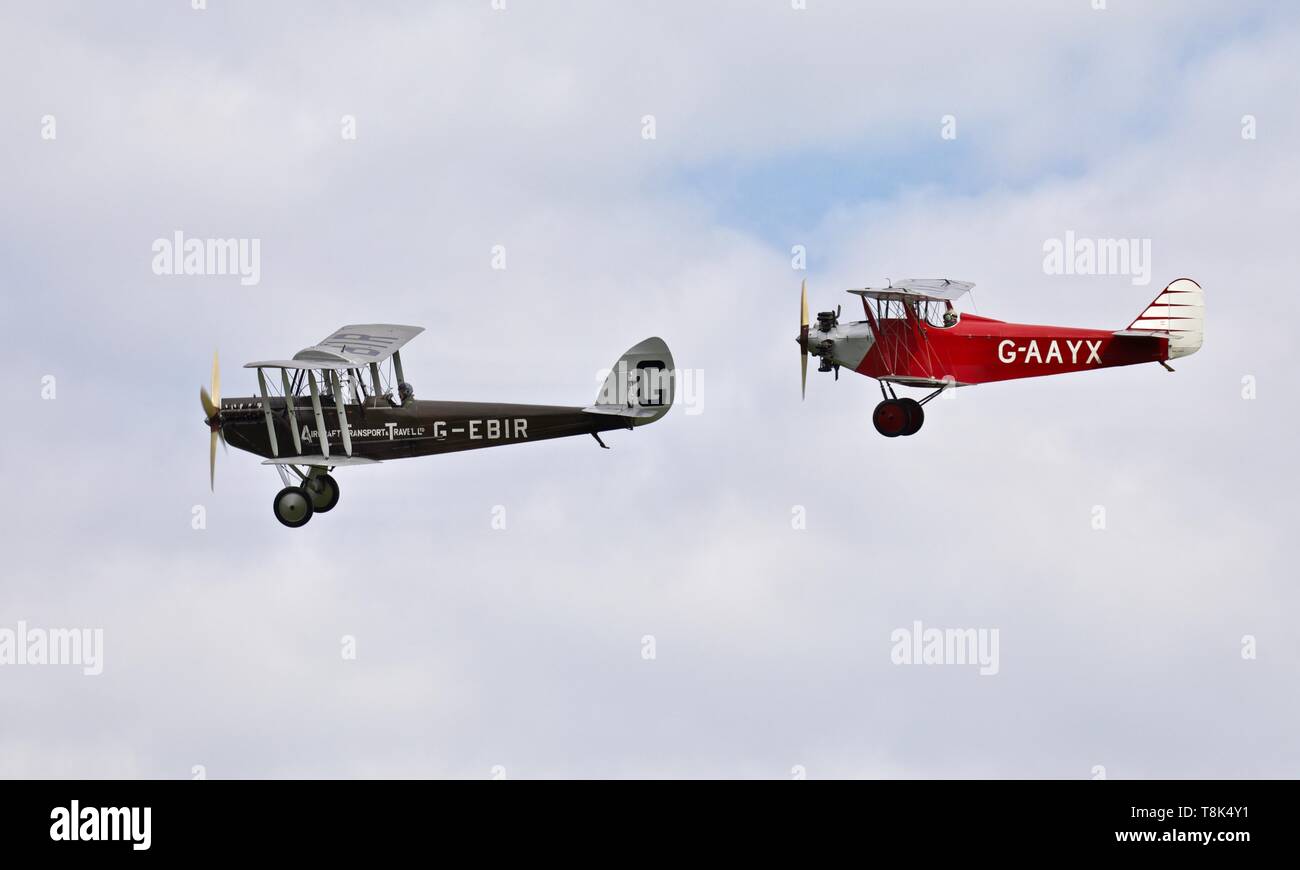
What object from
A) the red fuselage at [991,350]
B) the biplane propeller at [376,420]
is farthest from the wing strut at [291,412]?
the red fuselage at [991,350]

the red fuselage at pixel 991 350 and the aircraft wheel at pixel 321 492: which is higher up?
the red fuselage at pixel 991 350

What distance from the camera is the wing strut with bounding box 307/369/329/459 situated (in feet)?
213

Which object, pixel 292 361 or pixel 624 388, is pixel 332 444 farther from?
pixel 624 388

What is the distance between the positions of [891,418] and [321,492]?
11.7 m

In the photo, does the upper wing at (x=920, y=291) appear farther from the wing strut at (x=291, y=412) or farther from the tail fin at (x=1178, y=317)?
the wing strut at (x=291, y=412)

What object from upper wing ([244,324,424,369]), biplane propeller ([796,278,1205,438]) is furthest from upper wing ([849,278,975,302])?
upper wing ([244,324,424,369])

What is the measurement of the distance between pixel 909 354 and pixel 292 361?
12641 millimetres

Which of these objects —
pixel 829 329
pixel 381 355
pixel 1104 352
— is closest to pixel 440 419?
pixel 381 355

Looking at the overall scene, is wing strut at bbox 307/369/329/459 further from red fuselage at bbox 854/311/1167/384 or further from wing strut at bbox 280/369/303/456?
red fuselage at bbox 854/311/1167/384

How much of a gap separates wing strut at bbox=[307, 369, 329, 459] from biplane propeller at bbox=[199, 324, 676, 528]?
0.06 feet

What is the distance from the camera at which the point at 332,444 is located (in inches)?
2559

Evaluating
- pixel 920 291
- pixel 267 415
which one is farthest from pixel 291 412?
pixel 920 291

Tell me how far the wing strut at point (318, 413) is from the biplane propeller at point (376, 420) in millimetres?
20

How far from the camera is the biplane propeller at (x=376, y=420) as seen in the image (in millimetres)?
65000
